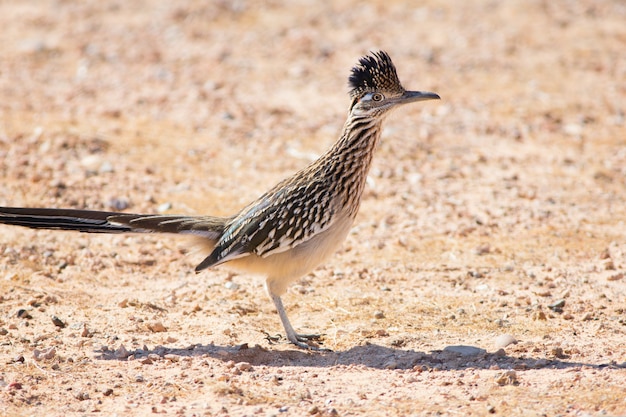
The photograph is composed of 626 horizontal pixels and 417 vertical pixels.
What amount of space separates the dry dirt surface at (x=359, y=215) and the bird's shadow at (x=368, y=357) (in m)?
0.02

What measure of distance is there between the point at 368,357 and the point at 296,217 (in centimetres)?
120

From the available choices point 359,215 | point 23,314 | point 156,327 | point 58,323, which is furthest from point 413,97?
point 23,314

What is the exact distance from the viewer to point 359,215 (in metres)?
9.55

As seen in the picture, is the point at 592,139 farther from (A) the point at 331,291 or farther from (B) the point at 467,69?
(A) the point at 331,291

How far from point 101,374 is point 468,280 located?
11.3ft

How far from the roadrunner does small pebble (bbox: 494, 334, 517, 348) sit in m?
1.43

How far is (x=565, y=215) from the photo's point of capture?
31.1 ft

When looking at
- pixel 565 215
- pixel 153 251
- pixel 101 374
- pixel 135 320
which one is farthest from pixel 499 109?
pixel 101 374

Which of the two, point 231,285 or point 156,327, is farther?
point 231,285

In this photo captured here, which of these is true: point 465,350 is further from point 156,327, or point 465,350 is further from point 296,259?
point 156,327

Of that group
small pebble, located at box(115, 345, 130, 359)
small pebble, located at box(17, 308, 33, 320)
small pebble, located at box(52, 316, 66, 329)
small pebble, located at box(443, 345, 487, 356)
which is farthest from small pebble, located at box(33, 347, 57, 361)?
small pebble, located at box(443, 345, 487, 356)

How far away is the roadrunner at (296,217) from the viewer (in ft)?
22.9

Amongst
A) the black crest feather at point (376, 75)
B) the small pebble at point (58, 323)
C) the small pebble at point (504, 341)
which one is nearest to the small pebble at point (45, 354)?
the small pebble at point (58, 323)

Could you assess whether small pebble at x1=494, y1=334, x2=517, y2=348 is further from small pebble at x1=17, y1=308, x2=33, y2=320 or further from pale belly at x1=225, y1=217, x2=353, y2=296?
small pebble at x1=17, y1=308, x2=33, y2=320
